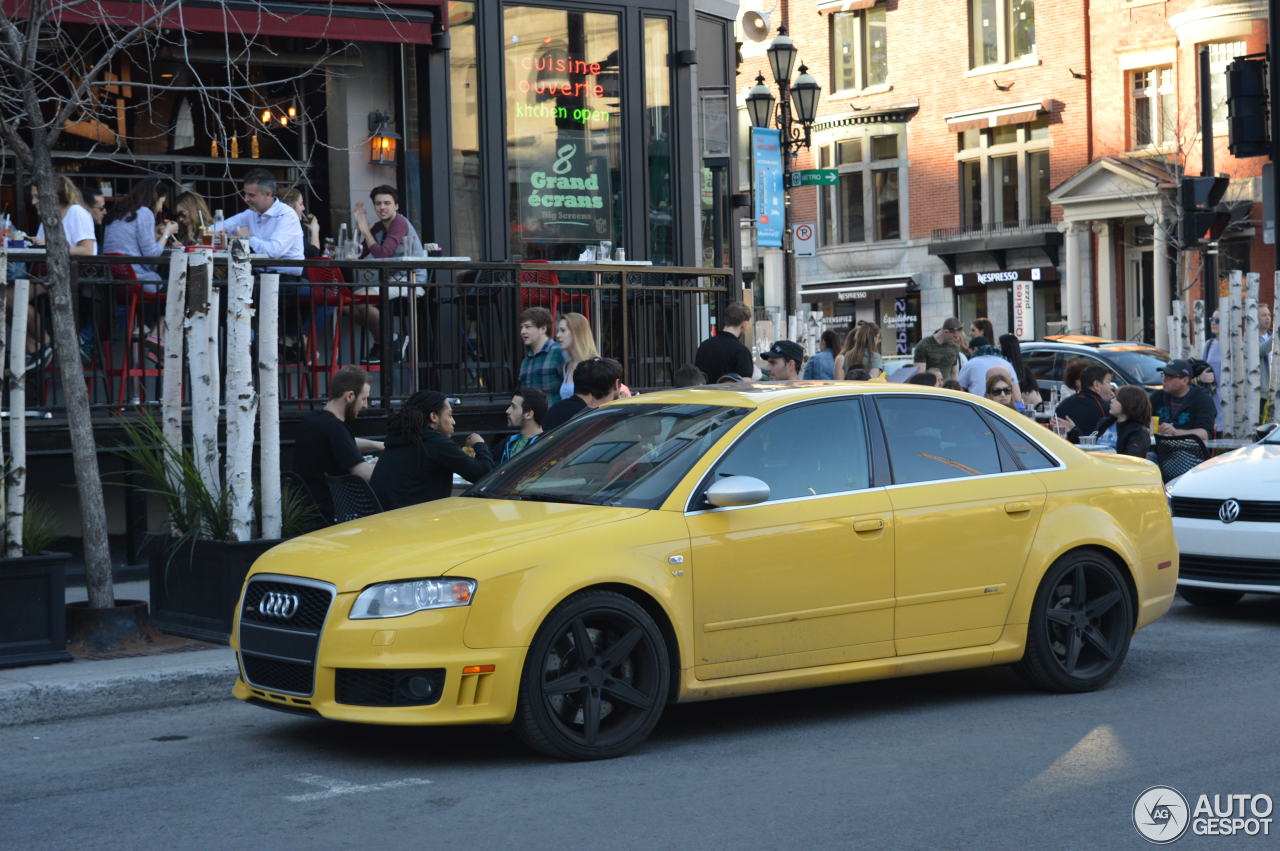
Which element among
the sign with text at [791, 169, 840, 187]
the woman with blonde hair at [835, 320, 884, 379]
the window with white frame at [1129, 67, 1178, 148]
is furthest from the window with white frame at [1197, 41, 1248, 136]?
the woman with blonde hair at [835, 320, 884, 379]

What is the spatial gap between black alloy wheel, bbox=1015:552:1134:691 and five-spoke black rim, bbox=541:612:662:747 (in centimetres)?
217

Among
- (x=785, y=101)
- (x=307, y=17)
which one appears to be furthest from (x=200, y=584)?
(x=785, y=101)

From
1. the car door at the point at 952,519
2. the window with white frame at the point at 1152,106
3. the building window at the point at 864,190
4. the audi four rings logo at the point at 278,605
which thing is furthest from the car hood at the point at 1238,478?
the building window at the point at 864,190

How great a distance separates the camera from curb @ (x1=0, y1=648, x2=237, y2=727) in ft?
26.6

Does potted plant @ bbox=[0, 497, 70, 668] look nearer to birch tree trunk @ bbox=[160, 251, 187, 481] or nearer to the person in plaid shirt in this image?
birch tree trunk @ bbox=[160, 251, 187, 481]

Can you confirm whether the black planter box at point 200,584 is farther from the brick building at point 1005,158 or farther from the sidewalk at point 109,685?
the brick building at point 1005,158

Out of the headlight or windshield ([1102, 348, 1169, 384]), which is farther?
windshield ([1102, 348, 1169, 384])

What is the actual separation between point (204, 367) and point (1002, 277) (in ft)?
124

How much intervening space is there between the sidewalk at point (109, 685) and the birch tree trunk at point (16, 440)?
0.76 m

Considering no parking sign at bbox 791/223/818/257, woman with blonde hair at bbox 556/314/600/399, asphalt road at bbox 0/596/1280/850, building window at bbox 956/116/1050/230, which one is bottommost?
asphalt road at bbox 0/596/1280/850

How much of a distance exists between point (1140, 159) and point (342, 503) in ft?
A: 115

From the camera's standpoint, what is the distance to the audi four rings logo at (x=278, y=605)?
686 cm

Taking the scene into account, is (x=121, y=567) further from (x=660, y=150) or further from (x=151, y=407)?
(x=660, y=150)

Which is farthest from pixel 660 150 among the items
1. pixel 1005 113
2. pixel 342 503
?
pixel 1005 113
